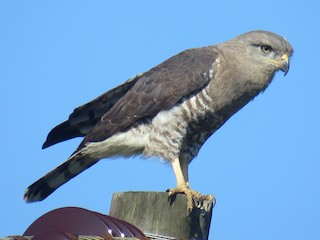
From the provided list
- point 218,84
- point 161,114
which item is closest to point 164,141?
point 161,114

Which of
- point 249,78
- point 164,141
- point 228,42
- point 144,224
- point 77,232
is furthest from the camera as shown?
point 228,42

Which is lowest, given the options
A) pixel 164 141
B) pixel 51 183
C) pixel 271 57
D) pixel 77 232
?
pixel 77 232

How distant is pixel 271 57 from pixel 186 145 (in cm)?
136

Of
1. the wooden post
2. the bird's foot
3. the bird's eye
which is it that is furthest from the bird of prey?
the wooden post

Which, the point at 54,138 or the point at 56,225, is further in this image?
the point at 54,138

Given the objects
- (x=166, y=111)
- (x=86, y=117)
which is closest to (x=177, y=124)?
(x=166, y=111)

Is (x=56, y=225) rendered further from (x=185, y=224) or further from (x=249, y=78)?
(x=249, y=78)

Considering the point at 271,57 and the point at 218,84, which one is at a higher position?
the point at 271,57

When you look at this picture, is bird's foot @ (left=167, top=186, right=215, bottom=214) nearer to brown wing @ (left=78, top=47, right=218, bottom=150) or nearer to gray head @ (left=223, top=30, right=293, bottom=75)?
brown wing @ (left=78, top=47, right=218, bottom=150)

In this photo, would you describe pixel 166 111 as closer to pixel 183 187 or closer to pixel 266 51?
pixel 183 187

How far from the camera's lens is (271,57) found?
710 cm

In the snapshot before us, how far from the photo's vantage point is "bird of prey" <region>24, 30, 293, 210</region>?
6348 mm

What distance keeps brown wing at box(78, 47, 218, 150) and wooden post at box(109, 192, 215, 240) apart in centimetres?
220

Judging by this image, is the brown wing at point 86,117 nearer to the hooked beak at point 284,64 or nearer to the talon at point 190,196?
the hooked beak at point 284,64
